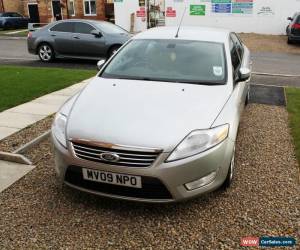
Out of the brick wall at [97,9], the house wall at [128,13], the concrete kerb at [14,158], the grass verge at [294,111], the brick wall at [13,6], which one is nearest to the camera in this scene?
the concrete kerb at [14,158]

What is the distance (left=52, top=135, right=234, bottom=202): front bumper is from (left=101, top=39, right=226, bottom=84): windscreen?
48.3 inches

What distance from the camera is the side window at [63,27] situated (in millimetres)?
13945

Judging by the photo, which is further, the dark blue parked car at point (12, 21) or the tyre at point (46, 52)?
the dark blue parked car at point (12, 21)

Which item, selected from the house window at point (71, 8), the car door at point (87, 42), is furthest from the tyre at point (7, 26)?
the car door at point (87, 42)

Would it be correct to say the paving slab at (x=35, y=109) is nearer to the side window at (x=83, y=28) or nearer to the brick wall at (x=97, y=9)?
the side window at (x=83, y=28)

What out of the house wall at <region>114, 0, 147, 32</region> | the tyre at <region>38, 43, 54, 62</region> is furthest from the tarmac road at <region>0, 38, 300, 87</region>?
the house wall at <region>114, 0, 147, 32</region>

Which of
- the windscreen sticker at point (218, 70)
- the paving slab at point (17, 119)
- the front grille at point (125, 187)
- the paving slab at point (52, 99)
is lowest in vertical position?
the paving slab at point (52, 99)

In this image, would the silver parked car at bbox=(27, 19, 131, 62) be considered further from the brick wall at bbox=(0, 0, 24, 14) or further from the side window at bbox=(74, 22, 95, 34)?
the brick wall at bbox=(0, 0, 24, 14)

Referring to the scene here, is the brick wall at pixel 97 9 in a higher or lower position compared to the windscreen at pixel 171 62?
lower

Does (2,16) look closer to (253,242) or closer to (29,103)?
(29,103)

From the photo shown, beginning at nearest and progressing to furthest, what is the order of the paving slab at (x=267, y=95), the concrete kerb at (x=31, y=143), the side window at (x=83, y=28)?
the concrete kerb at (x=31, y=143) → the paving slab at (x=267, y=95) → the side window at (x=83, y=28)

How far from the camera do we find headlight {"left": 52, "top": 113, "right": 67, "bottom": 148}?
12.6 feet

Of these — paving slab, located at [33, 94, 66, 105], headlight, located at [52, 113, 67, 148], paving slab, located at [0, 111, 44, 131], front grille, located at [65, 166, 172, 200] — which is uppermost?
headlight, located at [52, 113, 67, 148]

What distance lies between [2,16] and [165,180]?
31.1 metres
